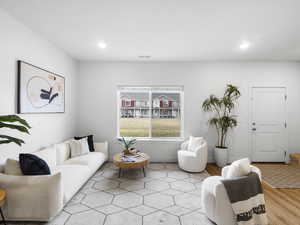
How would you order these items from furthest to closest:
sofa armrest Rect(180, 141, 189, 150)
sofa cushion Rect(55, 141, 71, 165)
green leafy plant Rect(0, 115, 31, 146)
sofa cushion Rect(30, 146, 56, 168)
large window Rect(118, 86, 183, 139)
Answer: large window Rect(118, 86, 183, 139), sofa armrest Rect(180, 141, 189, 150), sofa cushion Rect(55, 141, 71, 165), sofa cushion Rect(30, 146, 56, 168), green leafy plant Rect(0, 115, 31, 146)

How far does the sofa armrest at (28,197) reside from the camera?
1.88 m

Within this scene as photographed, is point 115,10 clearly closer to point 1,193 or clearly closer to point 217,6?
point 217,6

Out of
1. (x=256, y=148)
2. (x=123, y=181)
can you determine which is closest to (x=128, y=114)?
(x=123, y=181)

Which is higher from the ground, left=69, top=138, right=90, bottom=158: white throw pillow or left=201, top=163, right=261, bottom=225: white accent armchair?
left=69, top=138, right=90, bottom=158: white throw pillow

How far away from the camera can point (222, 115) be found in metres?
4.46

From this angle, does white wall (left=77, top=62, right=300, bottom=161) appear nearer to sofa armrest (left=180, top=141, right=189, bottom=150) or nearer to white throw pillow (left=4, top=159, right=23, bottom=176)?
sofa armrest (left=180, top=141, right=189, bottom=150)

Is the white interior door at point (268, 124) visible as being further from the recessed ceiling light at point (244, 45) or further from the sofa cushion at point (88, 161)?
the sofa cushion at point (88, 161)

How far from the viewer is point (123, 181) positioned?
10.5ft

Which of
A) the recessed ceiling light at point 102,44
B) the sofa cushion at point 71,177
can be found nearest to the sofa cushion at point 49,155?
the sofa cushion at point 71,177

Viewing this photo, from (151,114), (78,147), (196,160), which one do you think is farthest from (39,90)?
(196,160)

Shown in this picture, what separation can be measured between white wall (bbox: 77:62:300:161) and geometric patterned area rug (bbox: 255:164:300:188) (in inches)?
24.0

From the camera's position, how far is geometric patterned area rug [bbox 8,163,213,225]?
208 cm

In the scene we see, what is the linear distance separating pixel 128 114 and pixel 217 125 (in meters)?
2.54

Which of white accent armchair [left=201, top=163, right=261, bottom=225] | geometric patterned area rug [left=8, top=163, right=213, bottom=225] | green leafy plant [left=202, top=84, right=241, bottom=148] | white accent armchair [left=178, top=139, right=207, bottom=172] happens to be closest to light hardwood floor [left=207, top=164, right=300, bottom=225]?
white accent armchair [left=201, top=163, right=261, bottom=225]
